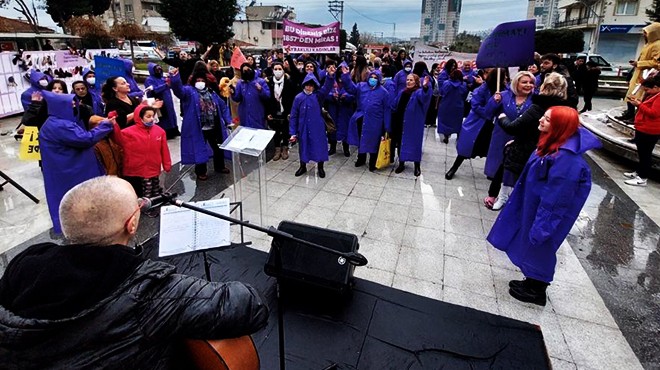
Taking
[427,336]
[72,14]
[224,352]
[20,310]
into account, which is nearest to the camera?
[20,310]

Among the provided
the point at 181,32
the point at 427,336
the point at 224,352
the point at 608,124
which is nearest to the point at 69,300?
the point at 224,352

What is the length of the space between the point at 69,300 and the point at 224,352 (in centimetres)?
60

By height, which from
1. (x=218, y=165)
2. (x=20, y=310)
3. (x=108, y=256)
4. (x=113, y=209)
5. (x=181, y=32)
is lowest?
(x=218, y=165)

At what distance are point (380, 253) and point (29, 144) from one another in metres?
4.76

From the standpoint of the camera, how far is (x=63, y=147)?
12.5 ft

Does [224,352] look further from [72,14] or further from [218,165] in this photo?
[72,14]

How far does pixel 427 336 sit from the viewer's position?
2533mm

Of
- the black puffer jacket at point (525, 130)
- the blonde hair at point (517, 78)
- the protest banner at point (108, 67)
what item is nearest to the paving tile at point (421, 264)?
the black puffer jacket at point (525, 130)

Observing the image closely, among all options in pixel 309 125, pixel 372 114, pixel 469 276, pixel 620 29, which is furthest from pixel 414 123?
pixel 620 29

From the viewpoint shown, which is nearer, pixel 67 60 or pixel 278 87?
pixel 278 87

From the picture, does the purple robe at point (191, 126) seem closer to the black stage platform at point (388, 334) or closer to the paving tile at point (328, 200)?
the paving tile at point (328, 200)

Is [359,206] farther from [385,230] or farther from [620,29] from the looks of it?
[620,29]

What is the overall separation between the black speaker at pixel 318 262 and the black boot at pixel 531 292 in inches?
62.4

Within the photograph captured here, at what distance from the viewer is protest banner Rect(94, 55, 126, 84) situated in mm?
5886
